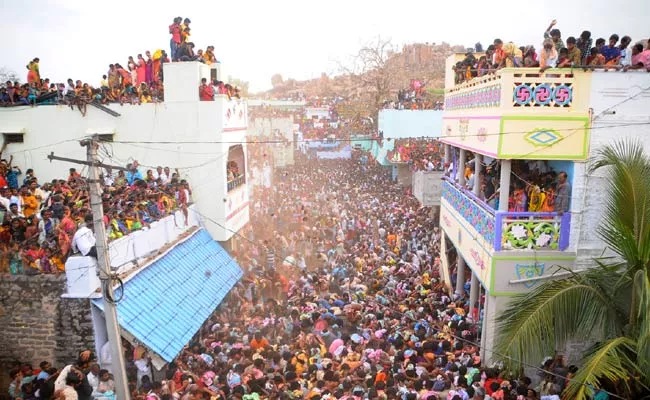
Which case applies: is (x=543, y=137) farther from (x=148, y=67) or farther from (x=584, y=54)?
(x=148, y=67)

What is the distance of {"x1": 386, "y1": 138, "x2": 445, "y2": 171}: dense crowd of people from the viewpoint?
24138 mm

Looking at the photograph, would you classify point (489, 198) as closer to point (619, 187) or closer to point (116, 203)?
point (619, 187)

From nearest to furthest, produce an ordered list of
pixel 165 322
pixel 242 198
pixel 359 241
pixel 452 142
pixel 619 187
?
1. pixel 619 187
2. pixel 165 322
3. pixel 452 142
4. pixel 242 198
5. pixel 359 241

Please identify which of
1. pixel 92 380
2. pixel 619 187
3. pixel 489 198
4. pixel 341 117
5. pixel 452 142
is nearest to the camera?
pixel 619 187

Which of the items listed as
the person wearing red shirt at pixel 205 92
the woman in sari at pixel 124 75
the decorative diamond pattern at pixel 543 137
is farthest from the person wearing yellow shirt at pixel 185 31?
the decorative diamond pattern at pixel 543 137

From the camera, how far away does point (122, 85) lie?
15859mm

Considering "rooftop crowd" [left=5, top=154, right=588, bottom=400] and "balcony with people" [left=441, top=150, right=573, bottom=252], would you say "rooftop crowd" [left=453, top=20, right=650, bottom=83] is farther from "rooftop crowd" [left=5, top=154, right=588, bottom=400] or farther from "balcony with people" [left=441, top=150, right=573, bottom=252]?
"rooftop crowd" [left=5, top=154, right=588, bottom=400]

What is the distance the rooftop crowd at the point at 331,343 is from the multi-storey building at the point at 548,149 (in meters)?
1.35

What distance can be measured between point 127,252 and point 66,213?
4.81ft

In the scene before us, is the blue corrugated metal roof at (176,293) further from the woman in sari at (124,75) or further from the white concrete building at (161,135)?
the woman in sari at (124,75)

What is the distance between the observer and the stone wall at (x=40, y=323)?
952 cm

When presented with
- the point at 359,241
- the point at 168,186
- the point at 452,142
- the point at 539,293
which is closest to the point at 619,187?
the point at 539,293

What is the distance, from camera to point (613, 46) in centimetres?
909

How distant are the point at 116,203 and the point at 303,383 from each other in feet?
20.3
